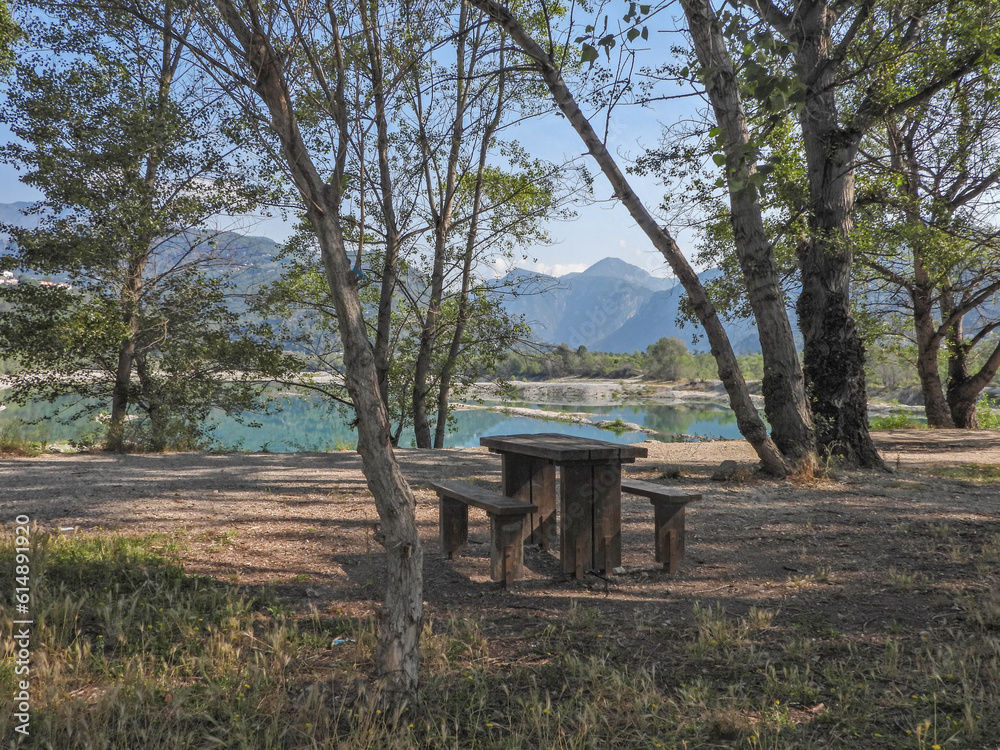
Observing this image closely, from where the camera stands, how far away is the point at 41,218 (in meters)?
11.9

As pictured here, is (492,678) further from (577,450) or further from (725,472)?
(725,472)

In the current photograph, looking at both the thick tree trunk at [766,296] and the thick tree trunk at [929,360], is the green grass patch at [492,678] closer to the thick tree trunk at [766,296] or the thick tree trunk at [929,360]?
the thick tree trunk at [766,296]

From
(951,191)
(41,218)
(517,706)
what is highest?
(951,191)

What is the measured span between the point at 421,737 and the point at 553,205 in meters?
14.0

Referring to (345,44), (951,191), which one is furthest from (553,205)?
(345,44)

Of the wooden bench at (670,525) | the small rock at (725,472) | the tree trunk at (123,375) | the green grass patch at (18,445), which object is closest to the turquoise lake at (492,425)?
the tree trunk at (123,375)

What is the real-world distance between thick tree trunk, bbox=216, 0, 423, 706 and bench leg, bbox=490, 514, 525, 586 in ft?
5.01

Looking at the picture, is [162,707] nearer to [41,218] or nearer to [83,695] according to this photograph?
[83,695]

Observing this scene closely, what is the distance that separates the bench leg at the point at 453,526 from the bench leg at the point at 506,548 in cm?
62

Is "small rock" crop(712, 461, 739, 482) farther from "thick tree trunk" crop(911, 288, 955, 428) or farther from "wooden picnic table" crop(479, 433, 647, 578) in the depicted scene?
"thick tree trunk" crop(911, 288, 955, 428)

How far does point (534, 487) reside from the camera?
486 cm

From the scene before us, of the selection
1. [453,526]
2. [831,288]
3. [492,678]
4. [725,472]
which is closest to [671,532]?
[453,526]

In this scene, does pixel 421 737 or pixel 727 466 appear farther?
pixel 727 466

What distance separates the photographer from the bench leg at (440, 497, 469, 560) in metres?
4.68
